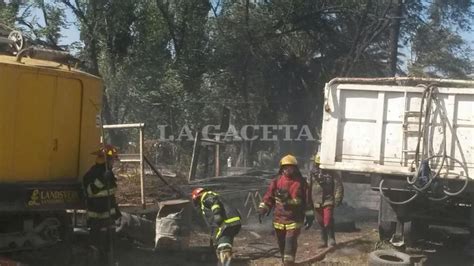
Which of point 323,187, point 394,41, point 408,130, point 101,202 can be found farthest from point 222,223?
point 394,41

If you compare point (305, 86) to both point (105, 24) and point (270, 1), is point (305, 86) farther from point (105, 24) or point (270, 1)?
point (105, 24)

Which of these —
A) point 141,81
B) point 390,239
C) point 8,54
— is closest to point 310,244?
point 390,239

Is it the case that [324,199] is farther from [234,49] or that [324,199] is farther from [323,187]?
[234,49]

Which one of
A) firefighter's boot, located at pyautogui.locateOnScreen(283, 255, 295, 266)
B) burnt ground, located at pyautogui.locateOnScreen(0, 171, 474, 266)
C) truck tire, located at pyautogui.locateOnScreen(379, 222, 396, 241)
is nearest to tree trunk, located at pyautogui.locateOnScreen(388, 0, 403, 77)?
burnt ground, located at pyautogui.locateOnScreen(0, 171, 474, 266)

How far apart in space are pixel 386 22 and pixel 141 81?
921cm

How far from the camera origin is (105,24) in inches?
845

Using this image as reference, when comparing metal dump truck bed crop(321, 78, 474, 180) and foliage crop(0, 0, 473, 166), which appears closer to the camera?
metal dump truck bed crop(321, 78, 474, 180)

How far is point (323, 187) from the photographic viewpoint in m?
10.4

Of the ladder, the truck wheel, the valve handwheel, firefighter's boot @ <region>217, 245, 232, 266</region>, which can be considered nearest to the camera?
the valve handwheel

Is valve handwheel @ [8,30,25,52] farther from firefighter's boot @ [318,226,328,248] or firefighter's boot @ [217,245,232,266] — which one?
firefighter's boot @ [318,226,328,248]

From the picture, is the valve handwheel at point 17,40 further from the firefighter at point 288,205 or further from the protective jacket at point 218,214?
the firefighter at point 288,205

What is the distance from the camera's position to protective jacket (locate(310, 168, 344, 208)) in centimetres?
1041

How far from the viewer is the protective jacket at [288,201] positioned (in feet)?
26.8

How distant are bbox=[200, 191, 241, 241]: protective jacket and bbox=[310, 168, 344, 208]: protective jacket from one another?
3.11 meters
